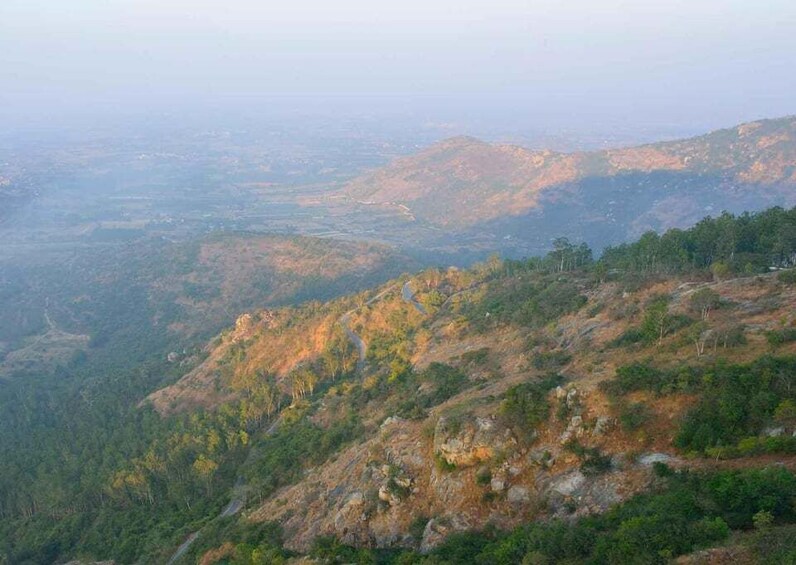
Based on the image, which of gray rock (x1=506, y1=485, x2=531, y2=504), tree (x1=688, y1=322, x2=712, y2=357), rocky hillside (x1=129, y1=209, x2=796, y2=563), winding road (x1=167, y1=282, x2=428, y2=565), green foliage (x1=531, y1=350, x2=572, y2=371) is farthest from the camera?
winding road (x1=167, y1=282, x2=428, y2=565)

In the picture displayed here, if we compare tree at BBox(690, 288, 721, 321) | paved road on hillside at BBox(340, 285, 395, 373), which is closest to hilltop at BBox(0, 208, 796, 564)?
tree at BBox(690, 288, 721, 321)

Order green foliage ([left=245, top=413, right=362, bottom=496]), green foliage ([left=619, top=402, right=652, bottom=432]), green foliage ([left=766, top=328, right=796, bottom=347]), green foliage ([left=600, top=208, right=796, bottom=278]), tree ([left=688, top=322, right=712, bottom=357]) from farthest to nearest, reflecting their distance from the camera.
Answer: green foliage ([left=600, top=208, right=796, bottom=278]) < green foliage ([left=245, top=413, right=362, bottom=496]) < tree ([left=688, top=322, right=712, bottom=357]) < green foliage ([left=766, top=328, right=796, bottom=347]) < green foliage ([left=619, top=402, right=652, bottom=432])

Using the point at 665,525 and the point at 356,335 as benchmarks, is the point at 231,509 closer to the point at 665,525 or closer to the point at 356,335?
the point at 356,335

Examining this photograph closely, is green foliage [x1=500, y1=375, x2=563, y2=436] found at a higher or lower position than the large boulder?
higher

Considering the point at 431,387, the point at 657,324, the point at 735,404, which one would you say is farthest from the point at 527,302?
the point at 735,404

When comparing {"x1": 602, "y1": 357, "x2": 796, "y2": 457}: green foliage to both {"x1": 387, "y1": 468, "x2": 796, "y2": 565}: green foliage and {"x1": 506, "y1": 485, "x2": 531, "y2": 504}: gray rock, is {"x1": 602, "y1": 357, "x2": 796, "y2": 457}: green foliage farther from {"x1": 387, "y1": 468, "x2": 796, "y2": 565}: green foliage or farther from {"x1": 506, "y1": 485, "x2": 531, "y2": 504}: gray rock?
{"x1": 506, "y1": 485, "x2": 531, "y2": 504}: gray rock

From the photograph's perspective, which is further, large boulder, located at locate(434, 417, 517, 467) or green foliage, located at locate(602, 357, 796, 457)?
large boulder, located at locate(434, 417, 517, 467)

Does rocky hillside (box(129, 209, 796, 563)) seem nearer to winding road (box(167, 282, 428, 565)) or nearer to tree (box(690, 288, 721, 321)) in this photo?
tree (box(690, 288, 721, 321))

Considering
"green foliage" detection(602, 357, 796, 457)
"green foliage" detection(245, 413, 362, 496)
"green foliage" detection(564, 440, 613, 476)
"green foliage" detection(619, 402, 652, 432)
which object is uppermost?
"green foliage" detection(602, 357, 796, 457)

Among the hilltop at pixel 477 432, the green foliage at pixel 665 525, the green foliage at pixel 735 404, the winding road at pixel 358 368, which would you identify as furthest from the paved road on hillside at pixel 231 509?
the green foliage at pixel 735 404

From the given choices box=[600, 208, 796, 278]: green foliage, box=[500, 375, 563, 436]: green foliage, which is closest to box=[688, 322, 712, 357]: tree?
box=[500, 375, 563, 436]: green foliage

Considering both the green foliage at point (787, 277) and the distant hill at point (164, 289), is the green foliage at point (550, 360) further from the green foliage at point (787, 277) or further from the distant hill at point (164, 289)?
the distant hill at point (164, 289)
